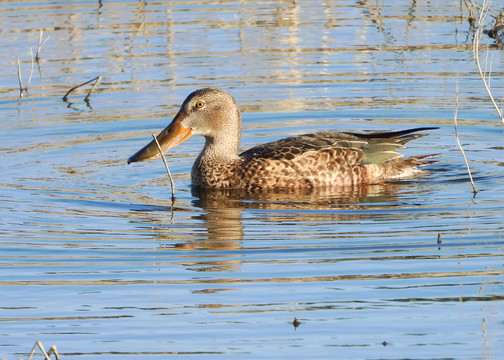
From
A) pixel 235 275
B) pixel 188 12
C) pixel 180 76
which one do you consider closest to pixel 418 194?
pixel 235 275

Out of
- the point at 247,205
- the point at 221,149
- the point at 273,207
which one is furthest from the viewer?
the point at 221,149

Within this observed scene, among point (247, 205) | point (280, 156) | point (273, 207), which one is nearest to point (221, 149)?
point (280, 156)

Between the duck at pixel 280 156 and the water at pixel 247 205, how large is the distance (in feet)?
0.74

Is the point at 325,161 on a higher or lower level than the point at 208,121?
lower

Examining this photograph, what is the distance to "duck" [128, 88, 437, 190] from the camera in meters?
9.76

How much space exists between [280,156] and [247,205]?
2.30ft

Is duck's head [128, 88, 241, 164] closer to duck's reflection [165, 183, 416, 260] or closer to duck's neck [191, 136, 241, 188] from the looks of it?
duck's neck [191, 136, 241, 188]

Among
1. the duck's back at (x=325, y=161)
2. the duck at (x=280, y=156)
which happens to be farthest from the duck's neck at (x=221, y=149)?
the duck's back at (x=325, y=161)

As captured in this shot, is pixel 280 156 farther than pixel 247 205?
Yes

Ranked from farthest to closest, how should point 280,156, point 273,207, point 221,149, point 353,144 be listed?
point 221,149
point 353,144
point 280,156
point 273,207

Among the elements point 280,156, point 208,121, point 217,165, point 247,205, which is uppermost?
point 208,121

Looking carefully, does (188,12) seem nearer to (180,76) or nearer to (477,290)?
(180,76)

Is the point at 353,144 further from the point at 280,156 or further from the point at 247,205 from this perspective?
the point at 247,205

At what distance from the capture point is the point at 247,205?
9.22m
